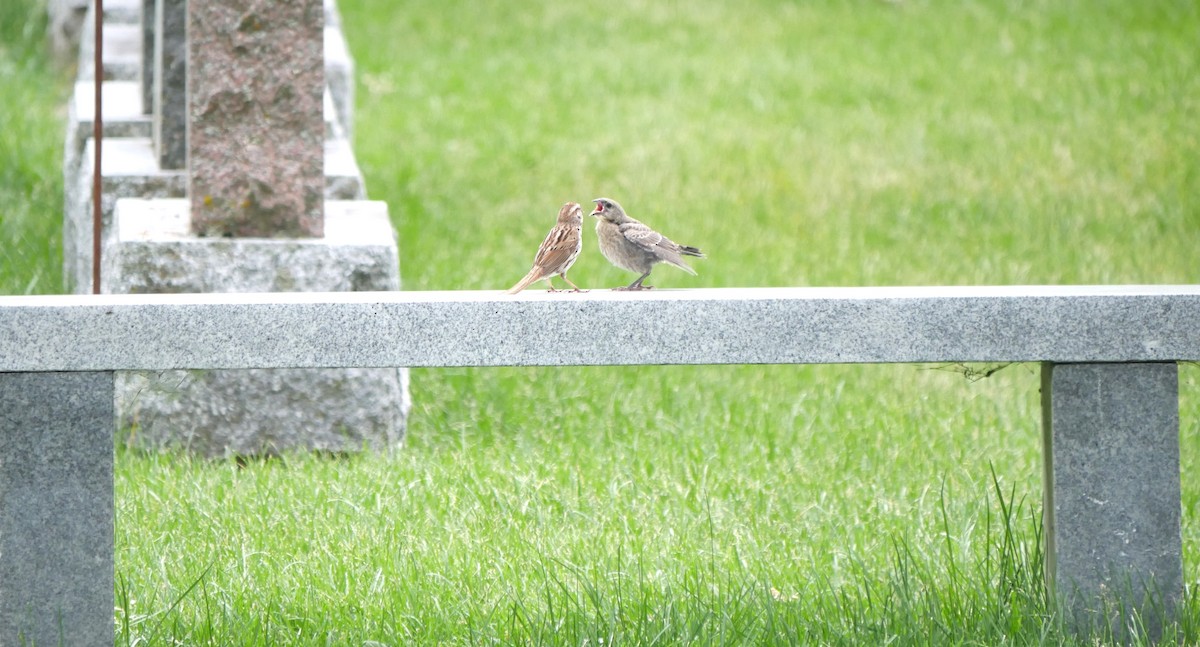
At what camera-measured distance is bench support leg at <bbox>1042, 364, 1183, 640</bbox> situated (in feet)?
10.8

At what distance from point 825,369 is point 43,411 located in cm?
397

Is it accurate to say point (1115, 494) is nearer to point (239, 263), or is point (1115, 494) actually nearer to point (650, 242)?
point (650, 242)

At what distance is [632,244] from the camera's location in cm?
343

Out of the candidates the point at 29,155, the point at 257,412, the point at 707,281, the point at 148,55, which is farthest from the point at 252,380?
the point at 29,155

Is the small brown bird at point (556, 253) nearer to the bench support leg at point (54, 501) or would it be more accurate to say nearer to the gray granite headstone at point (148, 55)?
the bench support leg at point (54, 501)

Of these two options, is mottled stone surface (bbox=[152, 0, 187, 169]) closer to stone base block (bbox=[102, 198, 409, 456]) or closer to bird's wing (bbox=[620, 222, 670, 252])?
stone base block (bbox=[102, 198, 409, 456])

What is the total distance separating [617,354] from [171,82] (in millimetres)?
3314

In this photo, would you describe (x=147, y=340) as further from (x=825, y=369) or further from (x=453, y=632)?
(x=825, y=369)

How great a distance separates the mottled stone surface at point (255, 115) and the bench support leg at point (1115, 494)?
2.71m

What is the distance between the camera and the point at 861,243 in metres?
8.12

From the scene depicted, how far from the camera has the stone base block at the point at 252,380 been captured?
16.1 feet

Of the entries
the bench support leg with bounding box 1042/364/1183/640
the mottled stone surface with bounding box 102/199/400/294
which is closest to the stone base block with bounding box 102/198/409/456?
the mottled stone surface with bounding box 102/199/400/294

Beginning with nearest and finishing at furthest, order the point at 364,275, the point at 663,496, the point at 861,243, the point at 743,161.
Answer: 1. the point at 663,496
2. the point at 364,275
3. the point at 861,243
4. the point at 743,161

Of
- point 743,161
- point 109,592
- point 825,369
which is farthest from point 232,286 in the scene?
point 743,161
